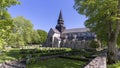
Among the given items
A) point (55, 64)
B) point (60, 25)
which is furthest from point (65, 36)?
point (55, 64)

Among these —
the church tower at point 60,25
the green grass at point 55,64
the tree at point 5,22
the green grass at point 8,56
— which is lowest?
the green grass at point 55,64

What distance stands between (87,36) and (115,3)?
236 ft

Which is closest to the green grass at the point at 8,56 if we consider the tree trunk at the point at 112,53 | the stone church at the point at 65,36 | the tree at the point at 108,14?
the tree at the point at 108,14

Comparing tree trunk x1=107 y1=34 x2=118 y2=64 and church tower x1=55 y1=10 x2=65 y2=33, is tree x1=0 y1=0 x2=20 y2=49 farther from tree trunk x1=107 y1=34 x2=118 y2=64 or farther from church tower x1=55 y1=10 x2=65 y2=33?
church tower x1=55 y1=10 x2=65 y2=33

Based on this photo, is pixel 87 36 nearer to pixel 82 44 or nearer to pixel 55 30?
pixel 82 44

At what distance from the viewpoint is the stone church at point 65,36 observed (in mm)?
88438

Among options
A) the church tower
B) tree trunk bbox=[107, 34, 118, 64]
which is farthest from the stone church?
tree trunk bbox=[107, 34, 118, 64]

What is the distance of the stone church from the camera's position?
290 feet

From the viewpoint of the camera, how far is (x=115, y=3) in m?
18.3

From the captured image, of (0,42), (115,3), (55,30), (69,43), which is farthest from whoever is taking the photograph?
(55,30)

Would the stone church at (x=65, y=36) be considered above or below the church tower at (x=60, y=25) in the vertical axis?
below

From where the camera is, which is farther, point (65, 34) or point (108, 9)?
point (65, 34)

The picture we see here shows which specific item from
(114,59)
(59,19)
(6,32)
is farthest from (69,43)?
(6,32)

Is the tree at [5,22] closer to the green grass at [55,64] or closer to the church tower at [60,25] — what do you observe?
the green grass at [55,64]
